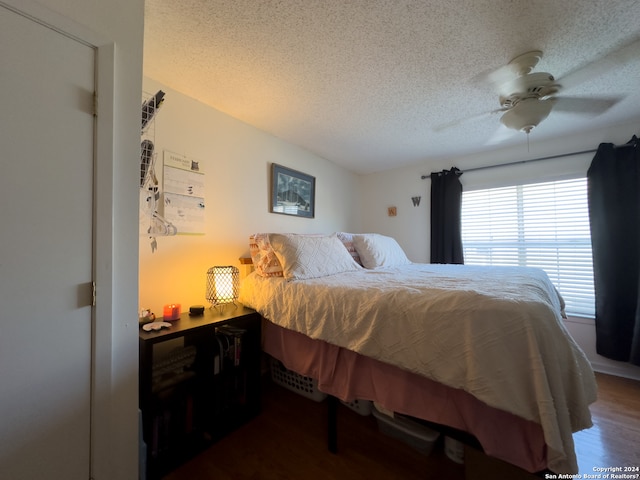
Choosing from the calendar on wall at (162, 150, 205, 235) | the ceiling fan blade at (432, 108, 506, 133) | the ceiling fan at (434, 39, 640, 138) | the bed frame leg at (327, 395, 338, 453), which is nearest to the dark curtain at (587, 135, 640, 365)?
the ceiling fan at (434, 39, 640, 138)

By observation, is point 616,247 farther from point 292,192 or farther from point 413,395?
point 292,192

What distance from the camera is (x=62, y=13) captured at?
862mm

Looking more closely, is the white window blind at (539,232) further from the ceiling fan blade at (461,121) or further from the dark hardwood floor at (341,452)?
the dark hardwood floor at (341,452)

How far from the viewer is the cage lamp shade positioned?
5.84 ft

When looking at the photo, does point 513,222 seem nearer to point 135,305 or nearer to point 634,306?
point 634,306

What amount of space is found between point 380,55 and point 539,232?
2633 mm

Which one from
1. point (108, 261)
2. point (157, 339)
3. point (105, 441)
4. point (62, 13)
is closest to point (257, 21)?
point (62, 13)

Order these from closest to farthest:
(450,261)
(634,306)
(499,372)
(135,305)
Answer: (499,372) → (135,305) → (634,306) → (450,261)

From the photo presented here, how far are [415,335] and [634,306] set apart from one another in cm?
267

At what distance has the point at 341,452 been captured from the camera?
4.56 feet

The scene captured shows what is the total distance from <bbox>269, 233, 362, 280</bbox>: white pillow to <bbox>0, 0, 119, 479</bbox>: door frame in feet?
3.30

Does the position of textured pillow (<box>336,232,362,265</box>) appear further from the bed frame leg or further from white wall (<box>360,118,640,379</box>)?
the bed frame leg

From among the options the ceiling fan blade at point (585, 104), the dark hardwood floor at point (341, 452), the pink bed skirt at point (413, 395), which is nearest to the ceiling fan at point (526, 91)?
the ceiling fan blade at point (585, 104)

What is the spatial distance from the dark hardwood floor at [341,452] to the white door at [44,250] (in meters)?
0.69
